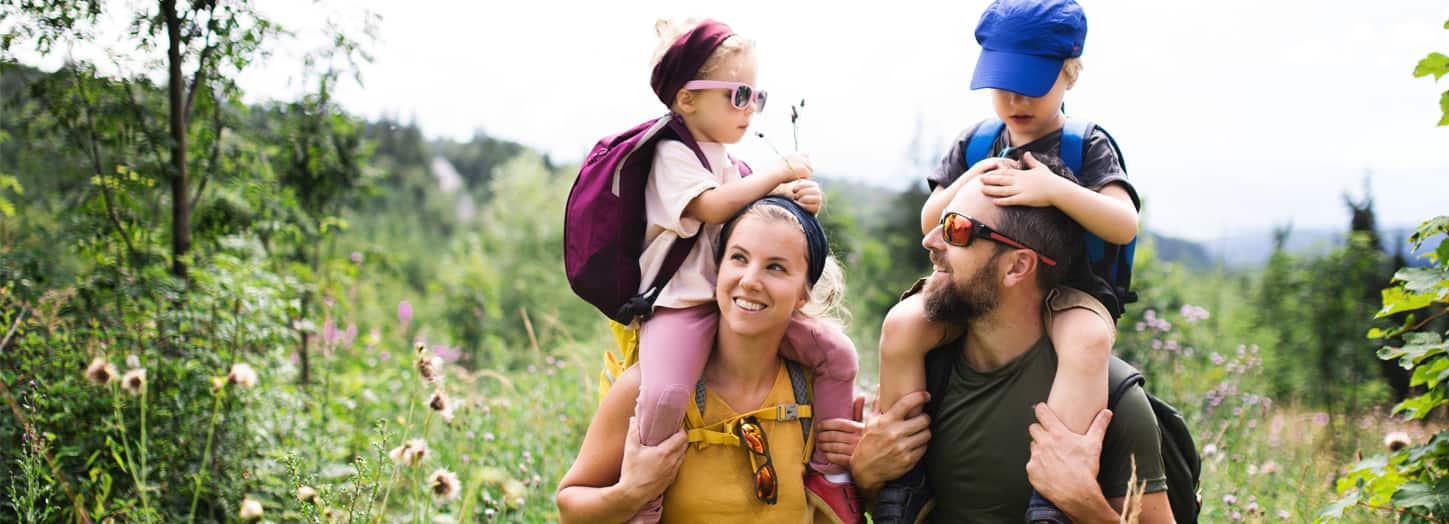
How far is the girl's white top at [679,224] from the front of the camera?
2.79 m

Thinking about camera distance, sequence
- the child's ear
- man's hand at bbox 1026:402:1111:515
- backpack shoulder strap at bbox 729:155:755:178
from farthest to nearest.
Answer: backpack shoulder strap at bbox 729:155:755:178 → the child's ear → man's hand at bbox 1026:402:1111:515

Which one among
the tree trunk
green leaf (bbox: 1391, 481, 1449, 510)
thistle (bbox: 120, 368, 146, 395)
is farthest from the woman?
the tree trunk

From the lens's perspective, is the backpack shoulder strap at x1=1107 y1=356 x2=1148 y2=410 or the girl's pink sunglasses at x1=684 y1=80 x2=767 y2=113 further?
the girl's pink sunglasses at x1=684 y1=80 x2=767 y2=113

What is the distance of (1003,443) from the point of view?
2646mm

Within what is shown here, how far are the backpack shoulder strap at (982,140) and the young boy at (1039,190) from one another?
0.01 meters

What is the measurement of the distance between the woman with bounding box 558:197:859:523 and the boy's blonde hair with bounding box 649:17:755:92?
1.40ft

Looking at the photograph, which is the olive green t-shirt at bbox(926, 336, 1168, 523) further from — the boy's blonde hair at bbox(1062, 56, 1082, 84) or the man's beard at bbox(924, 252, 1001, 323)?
the boy's blonde hair at bbox(1062, 56, 1082, 84)

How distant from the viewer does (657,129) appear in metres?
→ 2.85

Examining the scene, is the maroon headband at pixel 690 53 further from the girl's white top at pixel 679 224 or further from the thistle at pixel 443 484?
the thistle at pixel 443 484

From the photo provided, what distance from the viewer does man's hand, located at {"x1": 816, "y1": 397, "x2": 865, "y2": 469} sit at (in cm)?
281

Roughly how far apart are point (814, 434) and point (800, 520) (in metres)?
0.25

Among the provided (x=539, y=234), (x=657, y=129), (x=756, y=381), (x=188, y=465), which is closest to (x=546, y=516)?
(x=188, y=465)

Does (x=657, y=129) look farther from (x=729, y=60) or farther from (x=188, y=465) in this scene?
(x=188, y=465)

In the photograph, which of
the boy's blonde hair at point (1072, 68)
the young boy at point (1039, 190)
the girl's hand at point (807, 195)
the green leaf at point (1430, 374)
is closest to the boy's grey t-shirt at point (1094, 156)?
the young boy at point (1039, 190)
